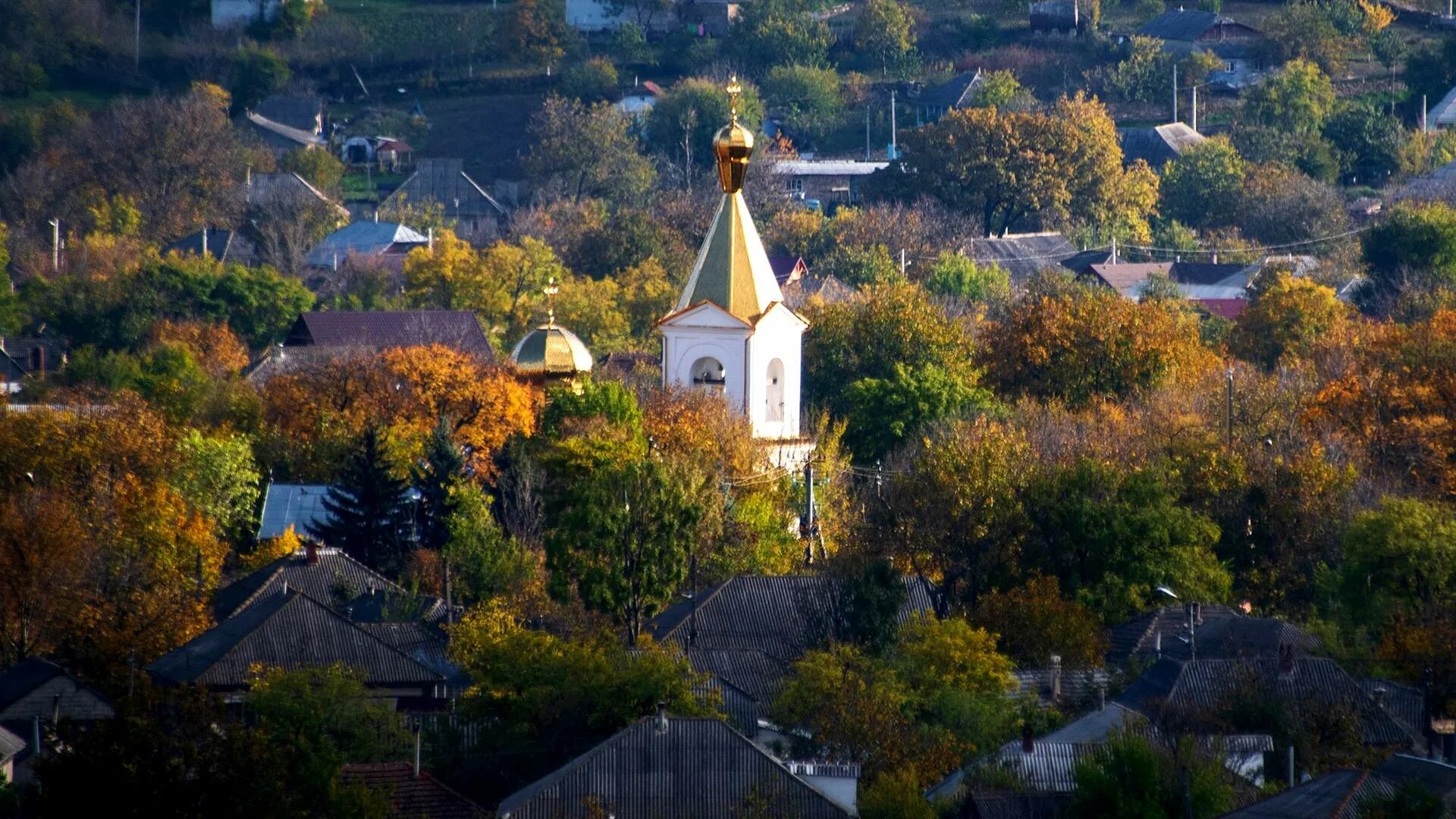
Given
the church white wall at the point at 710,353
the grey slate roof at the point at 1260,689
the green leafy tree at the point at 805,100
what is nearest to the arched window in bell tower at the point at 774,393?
the church white wall at the point at 710,353

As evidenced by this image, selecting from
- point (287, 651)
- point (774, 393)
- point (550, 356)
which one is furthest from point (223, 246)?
point (287, 651)

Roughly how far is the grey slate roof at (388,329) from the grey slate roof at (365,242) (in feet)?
70.8

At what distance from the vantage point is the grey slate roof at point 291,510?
57.8 meters

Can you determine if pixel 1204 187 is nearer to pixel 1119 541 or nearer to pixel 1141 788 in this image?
pixel 1119 541

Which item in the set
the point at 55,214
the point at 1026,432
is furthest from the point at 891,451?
the point at 55,214

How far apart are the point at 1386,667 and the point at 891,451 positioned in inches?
672

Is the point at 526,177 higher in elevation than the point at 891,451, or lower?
lower

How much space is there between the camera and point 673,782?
37.6 meters

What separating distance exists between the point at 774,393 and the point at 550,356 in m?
5.91

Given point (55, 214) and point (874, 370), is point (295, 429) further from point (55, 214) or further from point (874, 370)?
point (55, 214)

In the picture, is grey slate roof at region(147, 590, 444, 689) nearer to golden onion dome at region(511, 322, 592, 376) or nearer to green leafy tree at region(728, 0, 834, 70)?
golden onion dome at region(511, 322, 592, 376)

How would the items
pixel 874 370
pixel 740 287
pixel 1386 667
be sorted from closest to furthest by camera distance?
pixel 1386 667
pixel 740 287
pixel 874 370

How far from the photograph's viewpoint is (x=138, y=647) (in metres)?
47.3

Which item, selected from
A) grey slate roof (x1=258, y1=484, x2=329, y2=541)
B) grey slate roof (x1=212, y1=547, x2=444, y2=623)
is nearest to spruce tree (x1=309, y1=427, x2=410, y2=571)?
grey slate roof (x1=258, y1=484, x2=329, y2=541)
